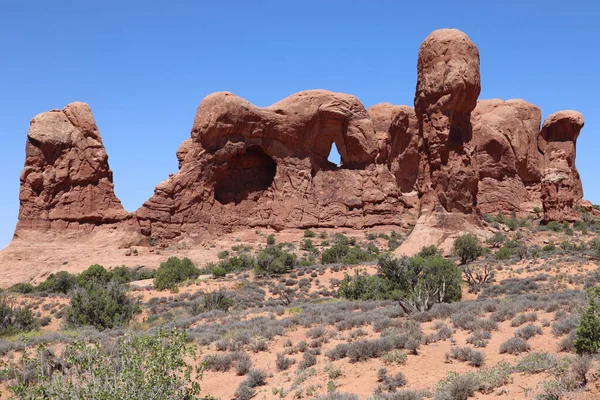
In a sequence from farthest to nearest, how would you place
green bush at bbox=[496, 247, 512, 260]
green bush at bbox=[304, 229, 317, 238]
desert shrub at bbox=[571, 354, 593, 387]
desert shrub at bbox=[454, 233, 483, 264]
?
1. green bush at bbox=[304, 229, 317, 238]
2. green bush at bbox=[496, 247, 512, 260]
3. desert shrub at bbox=[454, 233, 483, 264]
4. desert shrub at bbox=[571, 354, 593, 387]

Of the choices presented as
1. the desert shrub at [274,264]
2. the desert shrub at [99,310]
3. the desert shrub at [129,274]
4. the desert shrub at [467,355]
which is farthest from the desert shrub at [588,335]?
the desert shrub at [129,274]

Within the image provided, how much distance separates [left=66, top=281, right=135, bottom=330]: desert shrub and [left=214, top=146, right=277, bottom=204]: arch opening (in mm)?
23412

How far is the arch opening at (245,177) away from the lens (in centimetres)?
4231

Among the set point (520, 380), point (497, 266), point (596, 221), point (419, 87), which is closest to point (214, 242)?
point (419, 87)

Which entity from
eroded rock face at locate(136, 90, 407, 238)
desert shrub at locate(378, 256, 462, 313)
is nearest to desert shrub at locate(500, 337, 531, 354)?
desert shrub at locate(378, 256, 462, 313)

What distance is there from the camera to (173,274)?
2744 cm

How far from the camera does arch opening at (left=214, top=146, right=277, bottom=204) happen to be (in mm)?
42312

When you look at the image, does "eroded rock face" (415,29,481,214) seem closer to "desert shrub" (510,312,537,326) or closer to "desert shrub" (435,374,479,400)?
"desert shrub" (510,312,537,326)

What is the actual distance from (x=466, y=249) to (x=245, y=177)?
2191 cm

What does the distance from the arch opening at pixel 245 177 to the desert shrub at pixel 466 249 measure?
19.5 meters

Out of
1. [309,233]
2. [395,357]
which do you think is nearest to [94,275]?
[309,233]

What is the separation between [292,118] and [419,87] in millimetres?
12787

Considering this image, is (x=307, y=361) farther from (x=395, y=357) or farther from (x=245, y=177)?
(x=245, y=177)

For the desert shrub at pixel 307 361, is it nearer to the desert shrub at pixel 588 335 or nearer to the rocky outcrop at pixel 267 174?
the desert shrub at pixel 588 335
